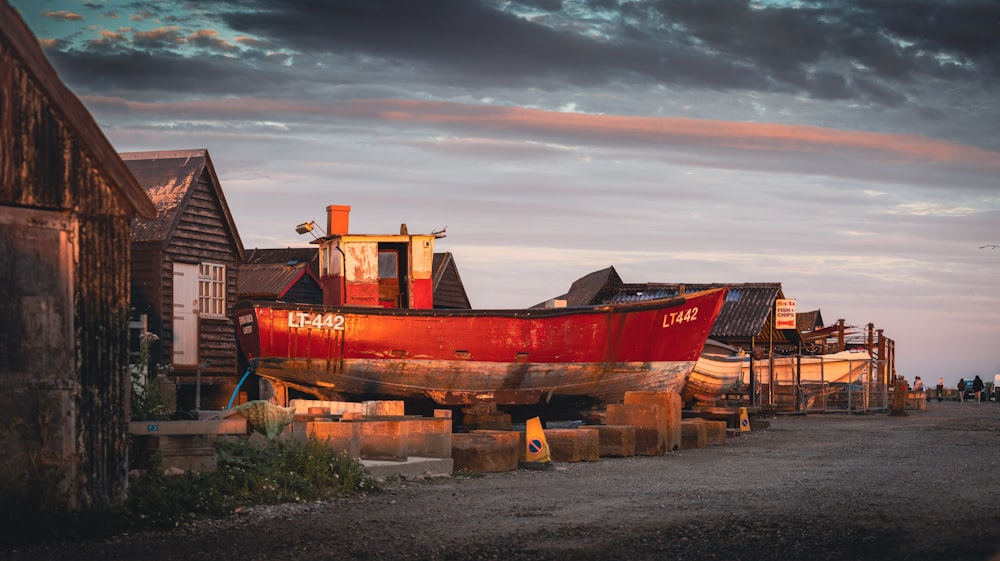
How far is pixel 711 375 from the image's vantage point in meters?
34.0

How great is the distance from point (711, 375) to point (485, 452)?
757 inches

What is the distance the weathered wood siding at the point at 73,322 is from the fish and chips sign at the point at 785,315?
3663cm

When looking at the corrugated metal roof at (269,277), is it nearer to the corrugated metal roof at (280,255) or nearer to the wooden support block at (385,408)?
the corrugated metal roof at (280,255)

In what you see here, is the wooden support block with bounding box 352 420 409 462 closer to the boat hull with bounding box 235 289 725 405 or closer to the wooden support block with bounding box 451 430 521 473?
the wooden support block with bounding box 451 430 521 473

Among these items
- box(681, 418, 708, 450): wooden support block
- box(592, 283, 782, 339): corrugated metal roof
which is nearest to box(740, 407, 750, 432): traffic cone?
box(681, 418, 708, 450): wooden support block

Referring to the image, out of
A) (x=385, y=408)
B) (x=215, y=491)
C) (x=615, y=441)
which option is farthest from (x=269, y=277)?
(x=215, y=491)

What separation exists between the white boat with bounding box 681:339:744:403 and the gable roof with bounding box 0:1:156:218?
2333 centimetres

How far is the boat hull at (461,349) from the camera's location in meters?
24.7

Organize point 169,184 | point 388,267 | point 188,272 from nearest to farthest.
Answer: point 388,267 → point 188,272 → point 169,184

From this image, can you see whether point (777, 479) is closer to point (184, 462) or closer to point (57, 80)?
point (184, 462)

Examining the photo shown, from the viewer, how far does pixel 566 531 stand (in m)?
9.99

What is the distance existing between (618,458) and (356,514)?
8352 millimetres

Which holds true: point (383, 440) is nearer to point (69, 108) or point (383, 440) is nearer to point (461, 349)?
point (69, 108)

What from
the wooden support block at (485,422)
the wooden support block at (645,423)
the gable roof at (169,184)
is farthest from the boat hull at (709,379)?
the gable roof at (169,184)
